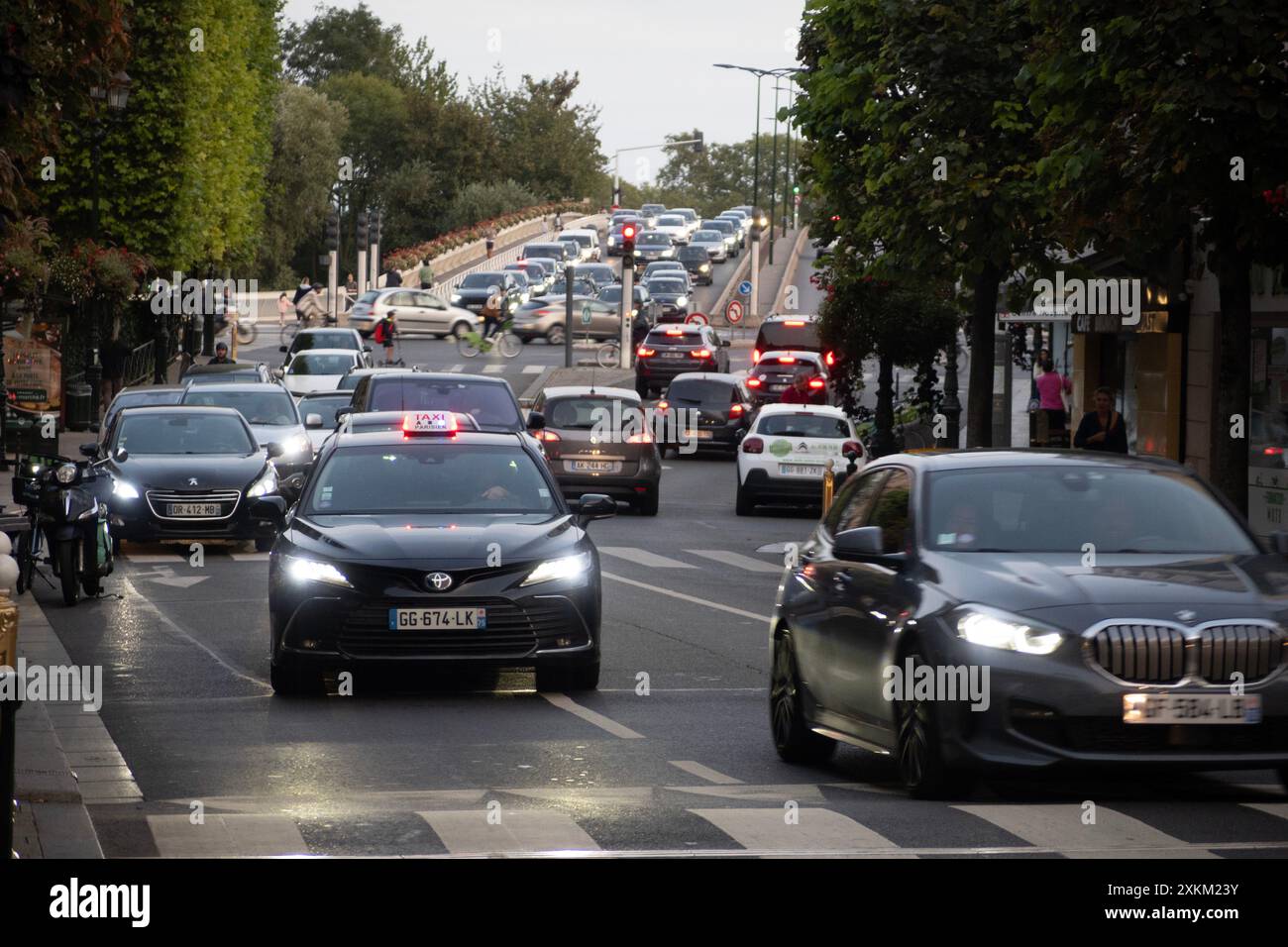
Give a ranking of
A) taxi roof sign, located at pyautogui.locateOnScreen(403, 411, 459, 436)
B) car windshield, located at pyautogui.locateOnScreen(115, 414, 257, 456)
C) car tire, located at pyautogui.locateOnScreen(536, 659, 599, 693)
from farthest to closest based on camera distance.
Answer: car windshield, located at pyautogui.locateOnScreen(115, 414, 257, 456) < taxi roof sign, located at pyautogui.locateOnScreen(403, 411, 459, 436) < car tire, located at pyautogui.locateOnScreen(536, 659, 599, 693)

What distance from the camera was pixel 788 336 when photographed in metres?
55.9

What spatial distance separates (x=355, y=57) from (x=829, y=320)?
408ft

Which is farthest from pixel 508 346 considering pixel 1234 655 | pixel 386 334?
pixel 1234 655

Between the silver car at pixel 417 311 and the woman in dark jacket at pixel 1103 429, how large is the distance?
49970 millimetres

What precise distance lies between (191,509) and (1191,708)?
634 inches

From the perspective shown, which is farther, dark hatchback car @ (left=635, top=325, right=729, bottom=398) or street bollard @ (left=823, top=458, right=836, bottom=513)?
dark hatchback car @ (left=635, top=325, right=729, bottom=398)

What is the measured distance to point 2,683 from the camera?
6.72m

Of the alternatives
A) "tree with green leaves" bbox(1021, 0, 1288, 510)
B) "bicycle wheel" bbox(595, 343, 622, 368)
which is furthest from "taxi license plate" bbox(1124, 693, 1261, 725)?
"bicycle wheel" bbox(595, 343, 622, 368)

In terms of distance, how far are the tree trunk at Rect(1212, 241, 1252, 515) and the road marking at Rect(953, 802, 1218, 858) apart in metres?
8.64

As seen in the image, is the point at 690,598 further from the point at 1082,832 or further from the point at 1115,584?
the point at 1082,832

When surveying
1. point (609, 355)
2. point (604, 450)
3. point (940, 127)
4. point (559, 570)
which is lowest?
point (604, 450)

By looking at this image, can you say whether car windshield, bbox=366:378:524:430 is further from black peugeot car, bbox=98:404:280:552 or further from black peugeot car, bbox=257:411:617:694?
black peugeot car, bbox=257:411:617:694

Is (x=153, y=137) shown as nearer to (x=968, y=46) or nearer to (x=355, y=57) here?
(x=968, y=46)

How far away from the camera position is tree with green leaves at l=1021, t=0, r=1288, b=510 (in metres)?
16.3
